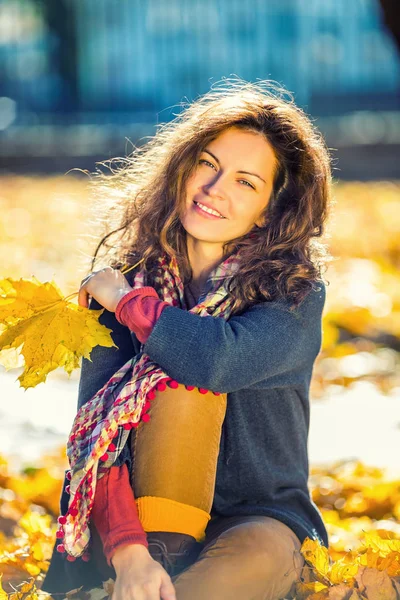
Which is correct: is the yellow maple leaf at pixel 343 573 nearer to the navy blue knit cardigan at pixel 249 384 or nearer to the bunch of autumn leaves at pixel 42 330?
the navy blue knit cardigan at pixel 249 384

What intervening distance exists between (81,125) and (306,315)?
11.6m

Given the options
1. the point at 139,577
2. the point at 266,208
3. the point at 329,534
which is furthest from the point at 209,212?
the point at 329,534

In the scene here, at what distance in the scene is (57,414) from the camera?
3881 millimetres

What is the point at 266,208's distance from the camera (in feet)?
8.18

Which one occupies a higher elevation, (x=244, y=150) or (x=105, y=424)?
(x=244, y=150)

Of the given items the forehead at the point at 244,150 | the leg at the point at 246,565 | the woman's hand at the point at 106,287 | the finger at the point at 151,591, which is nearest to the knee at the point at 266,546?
the leg at the point at 246,565

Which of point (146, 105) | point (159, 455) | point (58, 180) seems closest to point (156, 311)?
point (159, 455)

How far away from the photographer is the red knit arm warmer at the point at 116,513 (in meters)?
2.02

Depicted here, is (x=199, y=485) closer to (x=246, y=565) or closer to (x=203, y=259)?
(x=246, y=565)

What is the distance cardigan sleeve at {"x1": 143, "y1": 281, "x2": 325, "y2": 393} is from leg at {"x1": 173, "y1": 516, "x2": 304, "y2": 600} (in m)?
0.32

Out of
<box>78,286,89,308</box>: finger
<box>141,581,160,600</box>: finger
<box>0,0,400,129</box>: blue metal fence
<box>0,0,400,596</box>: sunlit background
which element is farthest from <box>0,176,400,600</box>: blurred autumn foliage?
<box>0,0,400,129</box>: blue metal fence

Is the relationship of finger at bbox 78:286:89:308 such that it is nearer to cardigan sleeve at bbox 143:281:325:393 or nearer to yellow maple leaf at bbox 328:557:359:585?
cardigan sleeve at bbox 143:281:325:393

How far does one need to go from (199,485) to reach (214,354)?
0.30 metres

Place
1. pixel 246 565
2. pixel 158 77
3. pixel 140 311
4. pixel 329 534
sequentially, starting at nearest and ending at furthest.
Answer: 1. pixel 246 565
2. pixel 140 311
3. pixel 329 534
4. pixel 158 77
